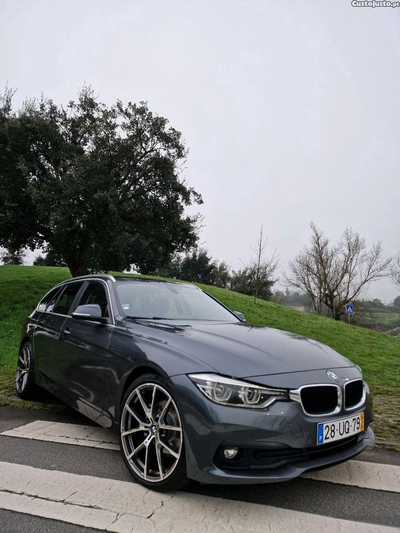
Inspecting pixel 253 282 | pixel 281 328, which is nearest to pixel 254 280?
pixel 253 282

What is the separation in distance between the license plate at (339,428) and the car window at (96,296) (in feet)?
6.88

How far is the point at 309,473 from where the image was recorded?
9.91 ft

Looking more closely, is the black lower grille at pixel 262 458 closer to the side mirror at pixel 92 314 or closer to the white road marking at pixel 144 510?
the white road marking at pixel 144 510

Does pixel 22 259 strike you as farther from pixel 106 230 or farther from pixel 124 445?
pixel 124 445

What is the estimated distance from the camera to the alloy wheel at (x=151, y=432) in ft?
8.68

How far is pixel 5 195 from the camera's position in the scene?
1394 centimetres

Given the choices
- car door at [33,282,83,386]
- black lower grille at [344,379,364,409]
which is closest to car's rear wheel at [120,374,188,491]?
black lower grille at [344,379,364,409]

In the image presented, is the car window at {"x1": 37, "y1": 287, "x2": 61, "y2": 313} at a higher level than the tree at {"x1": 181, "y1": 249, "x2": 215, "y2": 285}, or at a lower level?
lower

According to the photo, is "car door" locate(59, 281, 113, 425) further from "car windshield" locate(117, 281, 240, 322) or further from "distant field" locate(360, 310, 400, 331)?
"distant field" locate(360, 310, 400, 331)

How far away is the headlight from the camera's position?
7.99ft

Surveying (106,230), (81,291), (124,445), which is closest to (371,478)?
(124,445)

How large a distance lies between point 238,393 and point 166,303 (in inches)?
70.5

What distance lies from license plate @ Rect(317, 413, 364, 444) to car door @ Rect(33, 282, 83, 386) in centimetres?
278

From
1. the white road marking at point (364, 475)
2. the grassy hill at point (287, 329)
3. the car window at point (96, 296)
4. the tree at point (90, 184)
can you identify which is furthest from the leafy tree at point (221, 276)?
the white road marking at point (364, 475)
